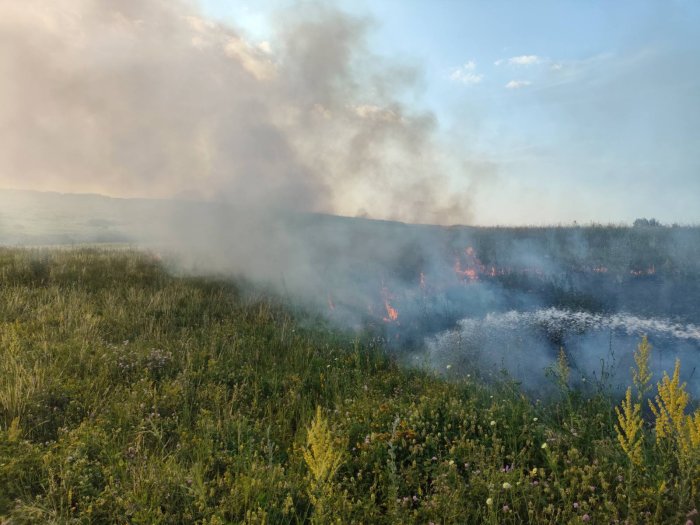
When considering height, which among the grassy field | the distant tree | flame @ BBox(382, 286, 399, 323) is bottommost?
the grassy field

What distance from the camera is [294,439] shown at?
4.18 meters

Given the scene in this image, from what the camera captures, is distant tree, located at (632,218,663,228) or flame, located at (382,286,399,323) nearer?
flame, located at (382,286,399,323)

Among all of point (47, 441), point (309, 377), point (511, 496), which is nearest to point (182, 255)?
point (309, 377)

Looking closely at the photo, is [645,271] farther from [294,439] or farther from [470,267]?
[294,439]

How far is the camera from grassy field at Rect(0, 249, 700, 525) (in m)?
2.98

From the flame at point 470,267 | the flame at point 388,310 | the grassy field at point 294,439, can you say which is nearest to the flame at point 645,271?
the flame at point 470,267

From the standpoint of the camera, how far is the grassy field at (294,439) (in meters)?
2.98

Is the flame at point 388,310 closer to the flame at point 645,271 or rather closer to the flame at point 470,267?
the flame at point 470,267

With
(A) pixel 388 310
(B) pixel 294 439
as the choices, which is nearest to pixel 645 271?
(A) pixel 388 310

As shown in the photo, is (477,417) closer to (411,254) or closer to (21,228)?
(411,254)

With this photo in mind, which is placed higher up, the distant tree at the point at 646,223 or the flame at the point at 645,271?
the distant tree at the point at 646,223

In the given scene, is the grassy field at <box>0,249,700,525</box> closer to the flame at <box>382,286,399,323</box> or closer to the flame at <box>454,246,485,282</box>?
the flame at <box>382,286,399,323</box>

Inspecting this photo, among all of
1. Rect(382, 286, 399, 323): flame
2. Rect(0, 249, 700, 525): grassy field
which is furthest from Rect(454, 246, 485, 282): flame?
Rect(0, 249, 700, 525): grassy field

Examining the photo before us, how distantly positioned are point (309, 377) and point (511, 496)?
3.29 meters
